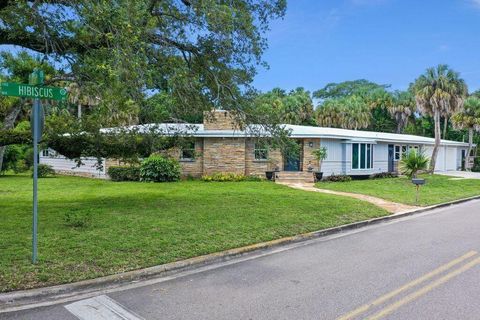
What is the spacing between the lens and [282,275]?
21.1 ft

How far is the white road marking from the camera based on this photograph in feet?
15.6

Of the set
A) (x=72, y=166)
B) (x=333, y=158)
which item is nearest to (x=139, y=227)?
(x=333, y=158)

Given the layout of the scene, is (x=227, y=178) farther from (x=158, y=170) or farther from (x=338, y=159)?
(x=338, y=159)

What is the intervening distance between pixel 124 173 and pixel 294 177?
31.9ft

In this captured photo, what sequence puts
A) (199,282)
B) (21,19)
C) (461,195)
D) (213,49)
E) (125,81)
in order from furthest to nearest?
(461,195) < (213,49) < (21,19) < (125,81) < (199,282)

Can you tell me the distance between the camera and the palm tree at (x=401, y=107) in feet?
170

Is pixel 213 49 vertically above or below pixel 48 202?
above

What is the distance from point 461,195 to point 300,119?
29.4 metres

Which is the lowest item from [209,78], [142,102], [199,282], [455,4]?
[199,282]

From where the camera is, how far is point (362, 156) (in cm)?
2694

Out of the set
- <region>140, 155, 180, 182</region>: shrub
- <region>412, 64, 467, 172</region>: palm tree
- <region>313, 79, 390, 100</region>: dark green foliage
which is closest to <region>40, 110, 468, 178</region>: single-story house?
<region>140, 155, 180, 182</region>: shrub

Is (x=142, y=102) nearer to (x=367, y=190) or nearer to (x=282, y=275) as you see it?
(x=282, y=275)

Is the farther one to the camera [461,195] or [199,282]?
[461,195]

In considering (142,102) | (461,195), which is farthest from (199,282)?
(461,195)
